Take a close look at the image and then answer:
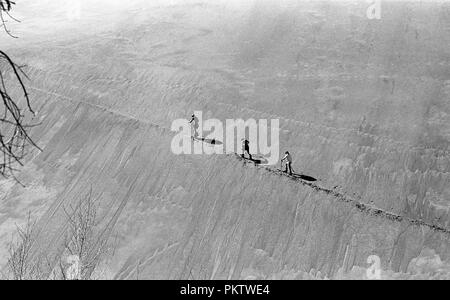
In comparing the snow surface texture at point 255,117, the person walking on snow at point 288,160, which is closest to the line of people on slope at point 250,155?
the person walking on snow at point 288,160

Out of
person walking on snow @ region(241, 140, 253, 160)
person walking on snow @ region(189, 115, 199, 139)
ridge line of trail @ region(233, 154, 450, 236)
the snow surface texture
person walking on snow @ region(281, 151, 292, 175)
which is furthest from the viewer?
person walking on snow @ region(189, 115, 199, 139)

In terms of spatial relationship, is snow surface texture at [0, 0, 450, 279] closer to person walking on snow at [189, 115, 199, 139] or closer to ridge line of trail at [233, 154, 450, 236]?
ridge line of trail at [233, 154, 450, 236]

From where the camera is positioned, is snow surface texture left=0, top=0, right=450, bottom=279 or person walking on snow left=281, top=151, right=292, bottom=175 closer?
snow surface texture left=0, top=0, right=450, bottom=279

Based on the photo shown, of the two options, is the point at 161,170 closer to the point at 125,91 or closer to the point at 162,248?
the point at 162,248

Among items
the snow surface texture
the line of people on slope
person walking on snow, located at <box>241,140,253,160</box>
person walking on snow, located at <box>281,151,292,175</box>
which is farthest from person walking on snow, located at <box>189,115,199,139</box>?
person walking on snow, located at <box>281,151,292,175</box>

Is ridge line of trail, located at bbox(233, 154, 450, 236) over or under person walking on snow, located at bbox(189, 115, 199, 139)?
under

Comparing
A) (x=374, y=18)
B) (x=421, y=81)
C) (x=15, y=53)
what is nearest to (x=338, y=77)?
(x=421, y=81)

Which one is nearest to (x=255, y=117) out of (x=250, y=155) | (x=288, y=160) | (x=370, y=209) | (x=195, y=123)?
(x=195, y=123)

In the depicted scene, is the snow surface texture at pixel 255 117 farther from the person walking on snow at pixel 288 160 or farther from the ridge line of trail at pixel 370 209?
the person walking on snow at pixel 288 160

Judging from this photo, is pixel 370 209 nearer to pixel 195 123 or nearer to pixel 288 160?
pixel 288 160
